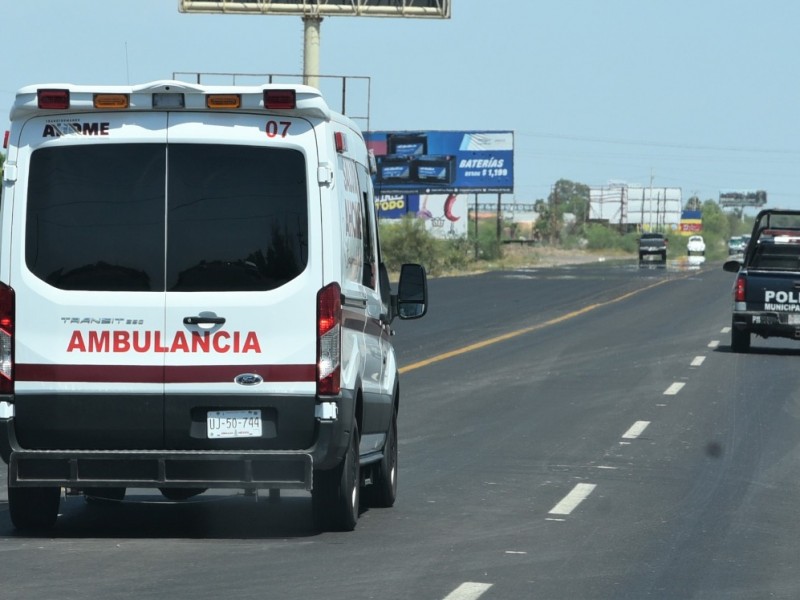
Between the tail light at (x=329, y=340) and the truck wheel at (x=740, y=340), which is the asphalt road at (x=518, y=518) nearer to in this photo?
the tail light at (x=329, y=340)

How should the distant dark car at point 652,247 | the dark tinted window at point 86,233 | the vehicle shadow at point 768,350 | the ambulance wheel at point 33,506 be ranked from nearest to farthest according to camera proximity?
the dark tinted window at point 86,233
the ambulance wheel at point 33,506
the vehicle shadow at point 768,350
the distant dark car at point 652,247

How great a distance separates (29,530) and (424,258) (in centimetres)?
7056

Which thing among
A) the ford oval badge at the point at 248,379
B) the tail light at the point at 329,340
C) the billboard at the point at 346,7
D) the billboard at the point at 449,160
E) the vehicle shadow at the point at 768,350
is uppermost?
the billboard at the point at 346,7

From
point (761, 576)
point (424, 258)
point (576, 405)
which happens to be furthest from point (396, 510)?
point (424, 258)

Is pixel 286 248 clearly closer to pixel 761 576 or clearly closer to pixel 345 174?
pixel 345 174

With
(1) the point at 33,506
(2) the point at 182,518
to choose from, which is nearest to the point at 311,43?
(2) the point at 182,518

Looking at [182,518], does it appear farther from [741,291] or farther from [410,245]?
[410,245]

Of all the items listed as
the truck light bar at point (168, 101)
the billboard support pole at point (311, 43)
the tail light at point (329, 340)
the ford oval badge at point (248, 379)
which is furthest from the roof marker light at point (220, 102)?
the billboard support pole at point (311, 43)

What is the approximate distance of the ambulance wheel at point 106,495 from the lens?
10430 mm

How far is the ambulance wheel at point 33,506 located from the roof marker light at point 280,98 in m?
2.47

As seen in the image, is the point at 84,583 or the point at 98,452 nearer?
the point at 84,583

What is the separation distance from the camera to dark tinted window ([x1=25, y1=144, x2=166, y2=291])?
8.91 m

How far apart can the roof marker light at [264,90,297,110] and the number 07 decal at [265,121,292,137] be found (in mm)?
100

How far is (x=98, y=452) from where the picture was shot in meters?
8.83
